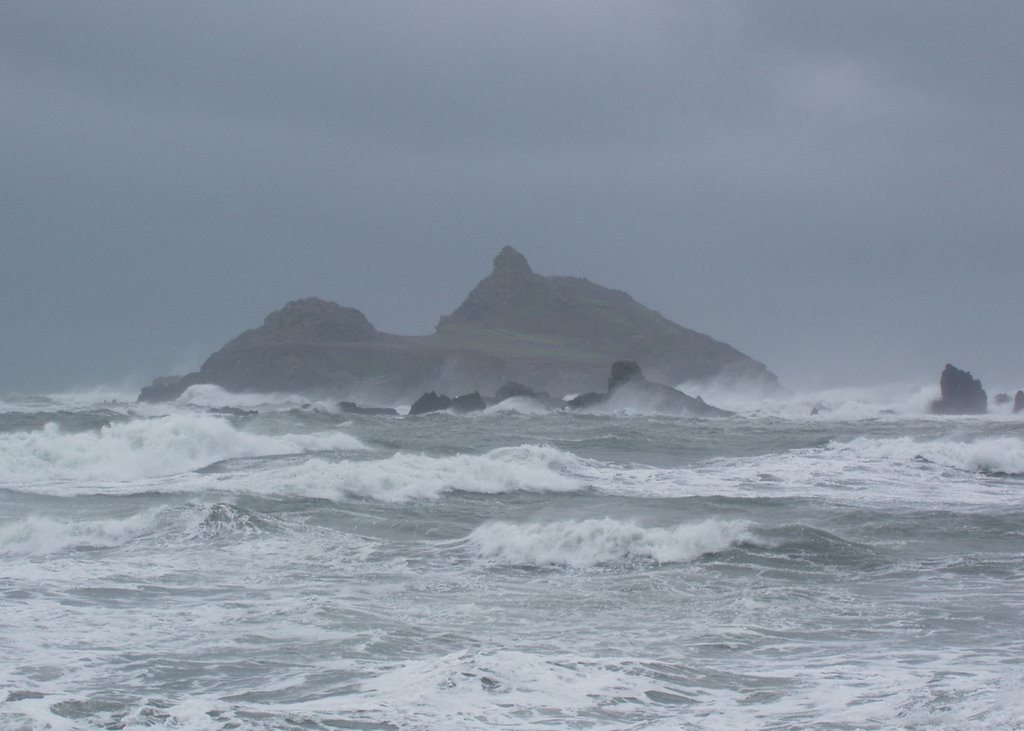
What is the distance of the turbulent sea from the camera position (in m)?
8.47

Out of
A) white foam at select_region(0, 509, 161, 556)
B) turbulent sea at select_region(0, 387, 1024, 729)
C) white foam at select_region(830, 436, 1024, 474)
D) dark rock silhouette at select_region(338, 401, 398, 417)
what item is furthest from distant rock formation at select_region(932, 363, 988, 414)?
white foam at select_region(0, 509, 161, 556)

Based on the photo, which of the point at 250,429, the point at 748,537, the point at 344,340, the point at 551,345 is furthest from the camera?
the point at 551,345

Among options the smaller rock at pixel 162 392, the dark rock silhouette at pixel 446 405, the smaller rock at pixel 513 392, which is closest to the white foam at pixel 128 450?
the dark rock silhouette at pixel 446 405

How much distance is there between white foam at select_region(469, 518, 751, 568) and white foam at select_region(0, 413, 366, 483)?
12.4m

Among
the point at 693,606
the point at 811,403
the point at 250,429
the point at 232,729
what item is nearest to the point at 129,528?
the point at 693,606

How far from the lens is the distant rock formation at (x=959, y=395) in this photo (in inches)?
2707

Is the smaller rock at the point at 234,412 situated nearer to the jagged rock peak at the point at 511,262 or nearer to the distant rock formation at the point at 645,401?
the distant rock formation at the point at 645,401

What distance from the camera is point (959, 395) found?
69.4 meters

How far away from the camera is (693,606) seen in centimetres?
1241

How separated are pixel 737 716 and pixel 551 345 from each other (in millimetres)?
114489

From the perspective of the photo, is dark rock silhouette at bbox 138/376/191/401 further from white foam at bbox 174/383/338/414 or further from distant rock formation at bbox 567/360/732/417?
distant rock formation at bbox 567/360/732/417

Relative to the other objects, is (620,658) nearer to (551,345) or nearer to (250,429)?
(250,429)

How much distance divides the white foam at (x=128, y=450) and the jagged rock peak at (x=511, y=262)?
344 ft

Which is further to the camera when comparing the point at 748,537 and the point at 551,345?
the point at 551,345
